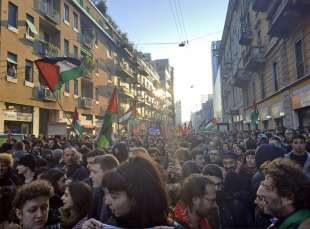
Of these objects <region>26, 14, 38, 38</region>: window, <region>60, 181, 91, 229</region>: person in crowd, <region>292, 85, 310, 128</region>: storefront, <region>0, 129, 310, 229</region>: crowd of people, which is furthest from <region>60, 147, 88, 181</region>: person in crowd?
<region>26, 14, 38, 38</region>: window

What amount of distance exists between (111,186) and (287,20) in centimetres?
1552

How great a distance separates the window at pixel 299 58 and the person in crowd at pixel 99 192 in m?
13.6

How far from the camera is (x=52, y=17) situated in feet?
71.2

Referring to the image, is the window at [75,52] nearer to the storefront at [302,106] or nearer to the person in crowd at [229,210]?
the storefront at [302,106]

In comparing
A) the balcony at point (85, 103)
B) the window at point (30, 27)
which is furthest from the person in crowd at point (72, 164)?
the balcony at point (85, 103)

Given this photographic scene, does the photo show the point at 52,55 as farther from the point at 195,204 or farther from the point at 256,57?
the point at 195,204

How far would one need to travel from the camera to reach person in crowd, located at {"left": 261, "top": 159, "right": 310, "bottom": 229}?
205 centimetres

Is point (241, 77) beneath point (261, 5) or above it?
beneath

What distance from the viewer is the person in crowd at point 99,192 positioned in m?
2.97

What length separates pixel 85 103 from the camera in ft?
87.6

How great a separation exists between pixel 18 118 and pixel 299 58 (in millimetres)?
14806

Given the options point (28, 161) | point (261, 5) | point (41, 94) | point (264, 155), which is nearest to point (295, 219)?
point (264, 155)

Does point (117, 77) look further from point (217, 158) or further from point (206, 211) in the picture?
point (206, 211)

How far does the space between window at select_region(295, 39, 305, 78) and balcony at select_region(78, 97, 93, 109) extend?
1675 centimetres
